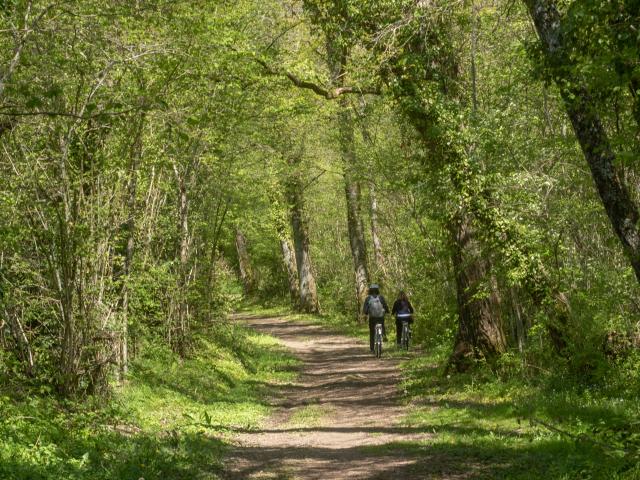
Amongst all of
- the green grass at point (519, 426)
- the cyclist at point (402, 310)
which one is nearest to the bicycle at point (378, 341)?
the cyclist at point (402, 310)

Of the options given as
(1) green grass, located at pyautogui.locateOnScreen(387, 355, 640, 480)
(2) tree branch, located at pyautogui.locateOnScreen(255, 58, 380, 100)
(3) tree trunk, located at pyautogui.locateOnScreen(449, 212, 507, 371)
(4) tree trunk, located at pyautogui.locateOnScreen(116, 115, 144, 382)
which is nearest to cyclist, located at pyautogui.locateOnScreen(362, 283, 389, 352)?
(3) tree trunk, located at pyautogui.locateOnScreen(449, 212, 507, 371)

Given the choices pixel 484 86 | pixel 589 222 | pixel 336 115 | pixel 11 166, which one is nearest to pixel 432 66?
pixel 484 86

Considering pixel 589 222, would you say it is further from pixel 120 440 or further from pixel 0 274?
pixel 0 274

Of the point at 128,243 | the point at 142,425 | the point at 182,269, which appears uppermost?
the point at 128,243

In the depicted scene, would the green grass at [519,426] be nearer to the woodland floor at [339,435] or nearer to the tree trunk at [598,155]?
the woodland floor at [339,435]

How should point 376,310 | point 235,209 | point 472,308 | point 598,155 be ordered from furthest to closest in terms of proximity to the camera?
point 235,209 → point 376,310 → point 472,308 → point 598,155

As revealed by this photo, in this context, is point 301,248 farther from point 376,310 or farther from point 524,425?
point 524,425

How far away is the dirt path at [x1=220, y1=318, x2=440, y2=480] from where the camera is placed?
8.76m

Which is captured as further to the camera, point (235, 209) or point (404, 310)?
point (235, 209)

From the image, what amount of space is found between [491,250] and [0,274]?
8143mm

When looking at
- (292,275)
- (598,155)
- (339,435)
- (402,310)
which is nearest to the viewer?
(598,155)

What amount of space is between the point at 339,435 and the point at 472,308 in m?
4.73

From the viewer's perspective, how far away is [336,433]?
11.3 metres

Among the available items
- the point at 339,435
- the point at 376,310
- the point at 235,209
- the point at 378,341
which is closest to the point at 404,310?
the point at 376,310
